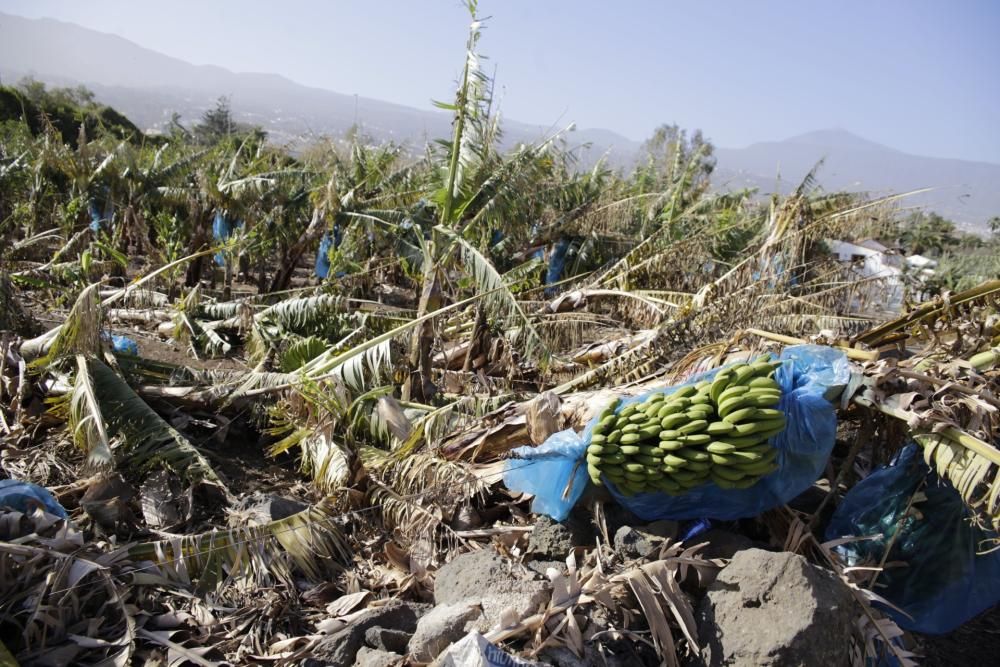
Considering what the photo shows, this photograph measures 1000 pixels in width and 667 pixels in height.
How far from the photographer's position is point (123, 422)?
13.1 ft

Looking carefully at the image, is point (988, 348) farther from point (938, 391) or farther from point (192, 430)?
point (192, 430)

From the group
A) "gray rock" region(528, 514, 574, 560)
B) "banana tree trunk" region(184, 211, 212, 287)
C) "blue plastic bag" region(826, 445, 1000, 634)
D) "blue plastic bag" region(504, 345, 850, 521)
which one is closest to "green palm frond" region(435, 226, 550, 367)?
"blue plastic bag" region(504, 345, 850, 521)

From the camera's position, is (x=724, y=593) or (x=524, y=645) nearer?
(x=524, y=645)

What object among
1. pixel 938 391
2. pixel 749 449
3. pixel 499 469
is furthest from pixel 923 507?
pixel 499 469

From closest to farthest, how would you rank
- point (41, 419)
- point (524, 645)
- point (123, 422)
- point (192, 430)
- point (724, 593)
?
point (524, 645) < point (724, 593) < point (123, 422) < point (41, 419) < point (192, 430)

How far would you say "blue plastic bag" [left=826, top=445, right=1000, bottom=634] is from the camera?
3082mm

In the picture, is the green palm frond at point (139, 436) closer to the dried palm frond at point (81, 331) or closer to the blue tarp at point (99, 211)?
the dried palm frond at point (81, 331)

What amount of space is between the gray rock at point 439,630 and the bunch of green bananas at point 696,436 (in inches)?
35.7

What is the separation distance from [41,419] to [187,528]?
5.85 ft

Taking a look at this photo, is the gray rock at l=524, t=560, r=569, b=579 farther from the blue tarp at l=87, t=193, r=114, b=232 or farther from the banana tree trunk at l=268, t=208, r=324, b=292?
the blue tarp at l=87, t=193, r=114, b=232

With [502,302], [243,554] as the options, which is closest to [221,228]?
[502,302]

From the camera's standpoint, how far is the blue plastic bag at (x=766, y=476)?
2883mm

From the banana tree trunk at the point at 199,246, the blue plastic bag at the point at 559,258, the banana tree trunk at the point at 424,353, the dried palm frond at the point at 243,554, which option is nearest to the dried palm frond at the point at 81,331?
the dried palm frond at the point at 243,554

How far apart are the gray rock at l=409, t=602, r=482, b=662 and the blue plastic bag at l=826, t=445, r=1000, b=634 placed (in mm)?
2110
